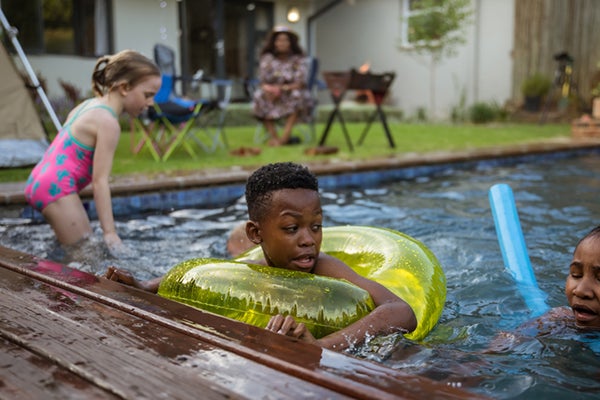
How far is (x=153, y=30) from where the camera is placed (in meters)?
14.1

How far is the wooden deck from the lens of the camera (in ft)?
4.60

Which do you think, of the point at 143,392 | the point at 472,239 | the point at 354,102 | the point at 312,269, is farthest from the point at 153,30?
the point at 143,392

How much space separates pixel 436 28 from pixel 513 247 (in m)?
12.8

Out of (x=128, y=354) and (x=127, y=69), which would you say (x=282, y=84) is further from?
(x=128, y=354)

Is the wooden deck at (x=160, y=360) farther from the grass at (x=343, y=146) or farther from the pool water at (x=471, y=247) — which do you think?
Result: the grass at (x=343, y=146)

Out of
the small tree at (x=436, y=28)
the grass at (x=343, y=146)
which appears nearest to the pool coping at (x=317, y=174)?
the grass at (x=343, y=146)

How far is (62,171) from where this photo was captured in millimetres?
3943

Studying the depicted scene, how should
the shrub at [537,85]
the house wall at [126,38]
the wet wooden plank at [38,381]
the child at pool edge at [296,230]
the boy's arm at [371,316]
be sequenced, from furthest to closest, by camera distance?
the shrub at [537,85] → the house wall at [126,38] → the child at pool edge at [296,230] → the boy's arm at [371,316] → the wet wooden plank at [38,381]

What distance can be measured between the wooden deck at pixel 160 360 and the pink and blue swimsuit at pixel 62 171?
6.36ft

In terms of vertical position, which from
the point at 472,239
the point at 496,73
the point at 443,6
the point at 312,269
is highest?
the point at 443,6

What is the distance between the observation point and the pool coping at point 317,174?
5.56m

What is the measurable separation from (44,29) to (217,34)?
154 inches

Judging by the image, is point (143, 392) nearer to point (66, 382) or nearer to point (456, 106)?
point (66, 382)

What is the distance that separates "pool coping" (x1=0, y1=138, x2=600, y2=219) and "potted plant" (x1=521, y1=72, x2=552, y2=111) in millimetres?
5066
